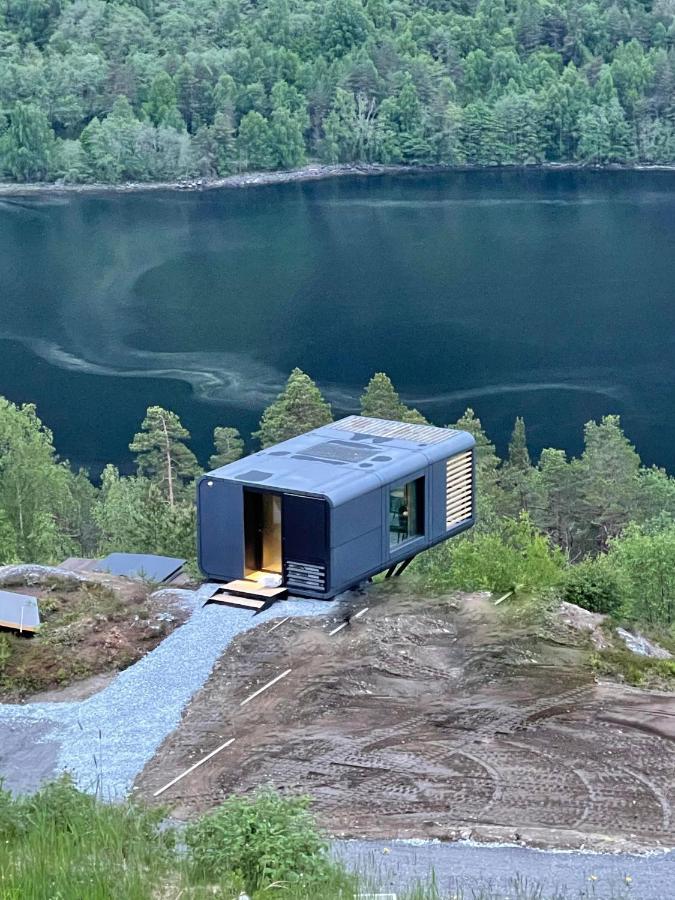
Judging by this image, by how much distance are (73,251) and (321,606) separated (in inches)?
2218

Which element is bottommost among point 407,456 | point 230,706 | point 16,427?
point 16,427

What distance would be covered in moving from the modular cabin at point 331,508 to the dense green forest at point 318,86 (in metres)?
65.7

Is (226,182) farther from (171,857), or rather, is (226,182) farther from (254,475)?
(171,857)

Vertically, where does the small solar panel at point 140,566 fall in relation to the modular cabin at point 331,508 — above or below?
below

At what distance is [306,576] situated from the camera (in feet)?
40.4

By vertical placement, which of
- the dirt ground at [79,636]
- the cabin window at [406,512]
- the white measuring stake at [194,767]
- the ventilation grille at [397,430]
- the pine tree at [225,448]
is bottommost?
the pine tree at [225,448]

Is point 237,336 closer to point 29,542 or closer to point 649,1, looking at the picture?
point 29,542

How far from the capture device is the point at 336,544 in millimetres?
12227

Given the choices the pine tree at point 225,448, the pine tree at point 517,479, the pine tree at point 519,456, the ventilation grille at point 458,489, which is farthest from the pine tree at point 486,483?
the ventilation grille at point 458,489

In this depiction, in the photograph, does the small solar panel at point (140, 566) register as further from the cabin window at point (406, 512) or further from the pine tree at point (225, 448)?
the pine tree at point (225, 448)

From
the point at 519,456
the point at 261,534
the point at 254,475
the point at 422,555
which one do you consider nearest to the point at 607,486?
the point at 519,456

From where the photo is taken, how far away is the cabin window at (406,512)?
1305 cm

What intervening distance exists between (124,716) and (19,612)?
1.98 m

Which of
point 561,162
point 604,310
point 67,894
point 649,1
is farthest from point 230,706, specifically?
point 649,1
